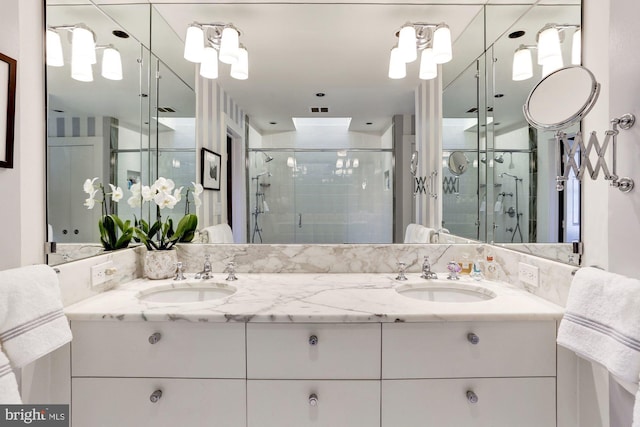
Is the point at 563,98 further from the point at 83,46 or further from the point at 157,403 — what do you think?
the point at 83,46

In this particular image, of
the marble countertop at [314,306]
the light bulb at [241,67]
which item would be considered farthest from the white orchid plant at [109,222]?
the light bulb at [241,67]

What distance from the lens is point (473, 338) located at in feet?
3.80

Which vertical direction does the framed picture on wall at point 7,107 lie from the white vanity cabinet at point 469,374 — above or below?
above

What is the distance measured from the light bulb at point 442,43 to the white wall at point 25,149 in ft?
5.85

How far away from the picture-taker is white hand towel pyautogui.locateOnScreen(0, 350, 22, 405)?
0.82m

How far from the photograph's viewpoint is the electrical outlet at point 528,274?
1.38 metres

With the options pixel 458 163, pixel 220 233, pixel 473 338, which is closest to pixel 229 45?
pixel 220 233

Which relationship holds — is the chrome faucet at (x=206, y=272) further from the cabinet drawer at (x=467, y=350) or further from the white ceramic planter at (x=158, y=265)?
the cabinet drawer at (x=467, y=350)

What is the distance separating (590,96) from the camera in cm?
101

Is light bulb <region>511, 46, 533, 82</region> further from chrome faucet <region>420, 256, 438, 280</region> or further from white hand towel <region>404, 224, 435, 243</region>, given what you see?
chrome faucet <region>420, 256, 438, 280</region>

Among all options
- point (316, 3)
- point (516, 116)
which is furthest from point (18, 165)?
point (516, 116)

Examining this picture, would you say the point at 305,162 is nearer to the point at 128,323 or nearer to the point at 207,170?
the point at 207,170

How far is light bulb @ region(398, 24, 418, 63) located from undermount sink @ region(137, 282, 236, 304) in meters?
1.55

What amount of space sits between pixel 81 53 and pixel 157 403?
148 centimetres
